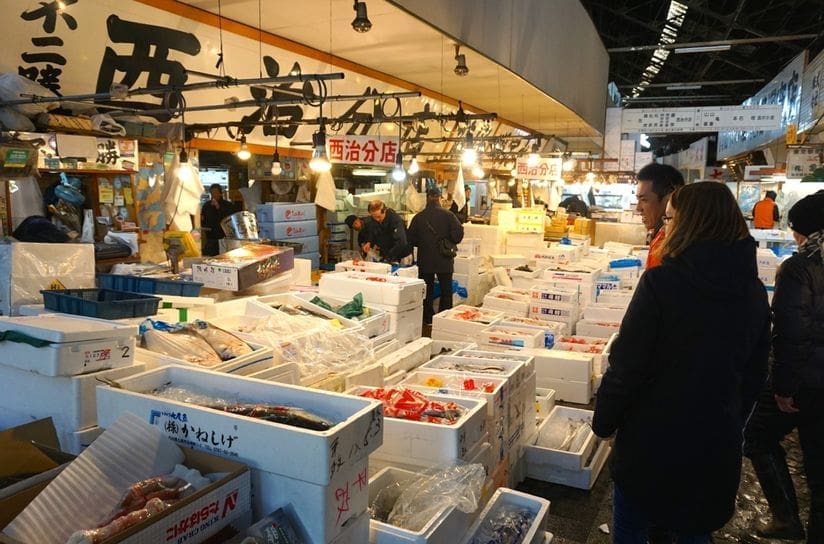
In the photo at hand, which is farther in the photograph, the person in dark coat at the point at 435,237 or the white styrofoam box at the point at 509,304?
the person in dark coat at the point at 435,237

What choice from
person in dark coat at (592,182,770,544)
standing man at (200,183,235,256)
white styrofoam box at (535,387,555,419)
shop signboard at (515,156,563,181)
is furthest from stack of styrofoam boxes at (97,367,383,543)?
shop signboard at (515,156,563,181)

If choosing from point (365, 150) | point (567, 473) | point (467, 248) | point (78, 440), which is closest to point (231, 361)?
point (78, 440)

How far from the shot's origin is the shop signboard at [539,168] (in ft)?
39.3

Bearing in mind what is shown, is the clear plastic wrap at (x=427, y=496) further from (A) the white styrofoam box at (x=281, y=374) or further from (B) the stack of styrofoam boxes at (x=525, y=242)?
(B) the stack of styrofoam boxes at (x=525, y=242)

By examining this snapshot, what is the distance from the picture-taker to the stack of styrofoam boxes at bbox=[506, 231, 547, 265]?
433 inches

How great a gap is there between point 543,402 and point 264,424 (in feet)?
11.5

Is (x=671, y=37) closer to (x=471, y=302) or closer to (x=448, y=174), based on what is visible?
(x=448, y=174)

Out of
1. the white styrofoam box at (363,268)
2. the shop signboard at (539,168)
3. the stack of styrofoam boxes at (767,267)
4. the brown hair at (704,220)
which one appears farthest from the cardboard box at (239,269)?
the shop signboard at (539,168)

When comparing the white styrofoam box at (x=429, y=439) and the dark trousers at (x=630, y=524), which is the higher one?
the white styrofoam box at (x=429, y=439)

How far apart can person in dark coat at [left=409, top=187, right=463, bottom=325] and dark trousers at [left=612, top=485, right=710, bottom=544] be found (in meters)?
6.43

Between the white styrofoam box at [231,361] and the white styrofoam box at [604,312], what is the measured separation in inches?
198

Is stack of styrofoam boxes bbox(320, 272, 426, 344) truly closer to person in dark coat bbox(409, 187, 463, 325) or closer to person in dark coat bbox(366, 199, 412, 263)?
person in dark coat bbox(366, 199, 412, 263)

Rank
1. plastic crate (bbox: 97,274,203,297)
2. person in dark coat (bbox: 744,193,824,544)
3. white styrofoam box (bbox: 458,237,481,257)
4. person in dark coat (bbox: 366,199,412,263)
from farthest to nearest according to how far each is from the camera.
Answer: white styrofoam box (bbox: 458,237,481,257) → person in dark coat (bbox: 366,199,412,263) → plastic crate (bbox: 97,274,203,297) → person in dark coat (bbox: 744,193,824,544)

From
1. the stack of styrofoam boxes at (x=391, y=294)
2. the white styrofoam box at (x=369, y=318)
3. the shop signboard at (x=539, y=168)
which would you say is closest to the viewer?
the white styrofoam box at (x=369, y=318)
